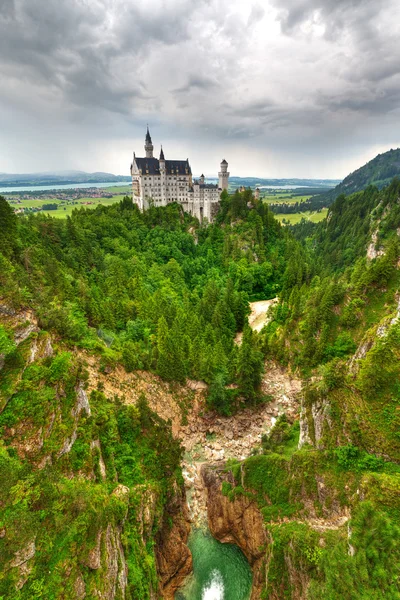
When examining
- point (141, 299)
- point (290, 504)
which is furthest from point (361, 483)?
point (141, 299)

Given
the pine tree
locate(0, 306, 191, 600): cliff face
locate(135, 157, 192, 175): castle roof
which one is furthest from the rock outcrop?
locate(135, 157, 192, 175): castle roof

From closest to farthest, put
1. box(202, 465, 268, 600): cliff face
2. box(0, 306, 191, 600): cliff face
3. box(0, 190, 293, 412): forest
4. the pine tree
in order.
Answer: box(0, 306, 191, 600): cliff face
box(202, 465, 268, 600): cliff face
box(0, 190, 293, 412): forest
the pine tree

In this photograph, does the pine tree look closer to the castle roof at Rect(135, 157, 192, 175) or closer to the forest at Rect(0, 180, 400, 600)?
the forest at Rect(0, 180, 400, 600)

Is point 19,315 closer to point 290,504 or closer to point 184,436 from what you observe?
point 184,436

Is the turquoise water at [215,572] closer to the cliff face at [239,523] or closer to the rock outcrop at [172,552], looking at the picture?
the cliff face at [239,523]

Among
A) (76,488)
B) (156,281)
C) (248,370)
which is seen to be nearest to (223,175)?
(156,281)

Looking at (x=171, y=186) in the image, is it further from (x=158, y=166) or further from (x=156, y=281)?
(x=156, y=281)

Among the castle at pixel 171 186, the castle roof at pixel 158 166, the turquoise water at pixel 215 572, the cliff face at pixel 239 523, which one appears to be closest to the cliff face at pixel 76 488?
the turquoise water at pixel 215 572
